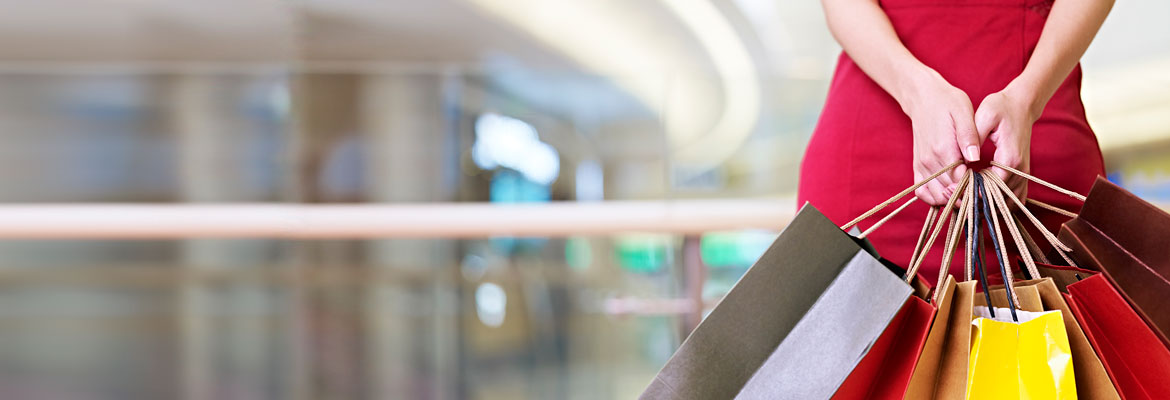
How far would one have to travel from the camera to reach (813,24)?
4309mm

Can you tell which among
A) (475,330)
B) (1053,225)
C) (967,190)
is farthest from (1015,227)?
(475,330)

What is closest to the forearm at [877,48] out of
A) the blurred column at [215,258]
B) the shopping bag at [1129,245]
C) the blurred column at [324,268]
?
the shopping bag at [1129,245]

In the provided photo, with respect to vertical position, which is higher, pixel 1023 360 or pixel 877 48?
pixel 877 48

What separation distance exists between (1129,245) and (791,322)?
0.21m

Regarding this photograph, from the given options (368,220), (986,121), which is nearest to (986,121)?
(986,121)

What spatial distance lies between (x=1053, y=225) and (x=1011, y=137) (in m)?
0.12

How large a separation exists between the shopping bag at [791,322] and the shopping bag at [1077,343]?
7cm

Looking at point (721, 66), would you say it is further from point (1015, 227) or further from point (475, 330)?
point (1015, 227)

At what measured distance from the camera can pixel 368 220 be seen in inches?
50.8

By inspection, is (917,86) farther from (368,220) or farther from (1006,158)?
(368,220)

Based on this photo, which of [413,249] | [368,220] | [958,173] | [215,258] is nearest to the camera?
[958,173]

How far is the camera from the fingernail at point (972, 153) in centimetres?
53

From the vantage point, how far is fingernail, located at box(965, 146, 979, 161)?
530 millimetres

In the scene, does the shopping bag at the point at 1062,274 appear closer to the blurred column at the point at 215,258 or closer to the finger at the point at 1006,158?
the finger at the point at 1006,158
